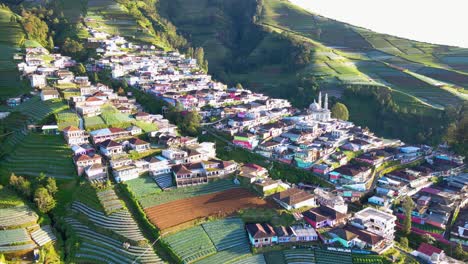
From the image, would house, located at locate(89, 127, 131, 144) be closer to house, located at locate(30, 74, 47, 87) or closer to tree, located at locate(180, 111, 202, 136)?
tree, located at locate(180, 111, 202, 136)

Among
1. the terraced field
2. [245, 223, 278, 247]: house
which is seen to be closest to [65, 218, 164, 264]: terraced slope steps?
[245, 223, 278, 247]: house

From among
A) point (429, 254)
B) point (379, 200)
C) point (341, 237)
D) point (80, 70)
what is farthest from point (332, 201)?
point (80, 70)

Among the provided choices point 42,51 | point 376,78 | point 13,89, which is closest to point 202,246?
point 13,89

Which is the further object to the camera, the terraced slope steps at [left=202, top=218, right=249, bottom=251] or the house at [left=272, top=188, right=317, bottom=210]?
the house at [left=272, top=188, right=317, bottom=210]

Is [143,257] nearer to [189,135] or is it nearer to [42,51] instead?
[189,135]

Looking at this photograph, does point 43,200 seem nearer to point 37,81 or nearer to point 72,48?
point 37,81
